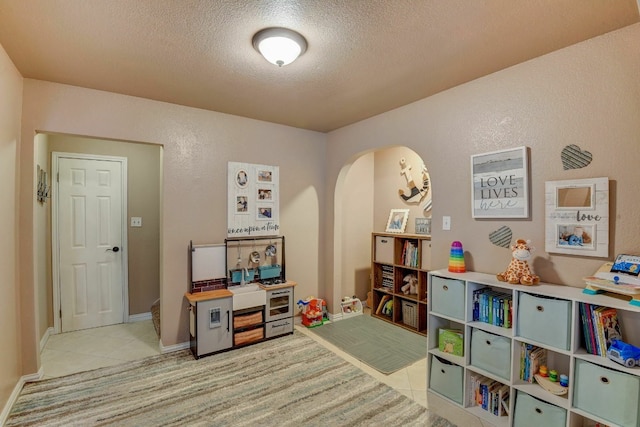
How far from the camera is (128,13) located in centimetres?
160

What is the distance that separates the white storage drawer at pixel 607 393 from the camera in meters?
1.42

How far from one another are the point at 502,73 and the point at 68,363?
14.0 feet

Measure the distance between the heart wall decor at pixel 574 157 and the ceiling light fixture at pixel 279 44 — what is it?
67.8 inches

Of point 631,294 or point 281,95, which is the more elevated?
point 281,95

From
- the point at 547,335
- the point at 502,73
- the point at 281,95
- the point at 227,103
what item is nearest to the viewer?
the point at 547,335

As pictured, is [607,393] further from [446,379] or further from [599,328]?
[446,379]

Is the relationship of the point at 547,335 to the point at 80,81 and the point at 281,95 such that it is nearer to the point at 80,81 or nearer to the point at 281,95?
the point at 281,95

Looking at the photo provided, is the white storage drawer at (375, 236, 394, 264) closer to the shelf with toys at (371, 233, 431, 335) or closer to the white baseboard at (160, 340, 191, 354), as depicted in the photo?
the shelf with toys at (371, 233, 431, 335)

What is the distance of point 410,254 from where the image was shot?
3742 millimetres

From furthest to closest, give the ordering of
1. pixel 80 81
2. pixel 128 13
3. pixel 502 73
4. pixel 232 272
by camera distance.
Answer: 1. pixel 232 272
2. pixel 80 81
3. pixel 502 73
4. pixel 128 13

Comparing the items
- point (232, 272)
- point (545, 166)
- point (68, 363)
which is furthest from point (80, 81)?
point (545, 166)

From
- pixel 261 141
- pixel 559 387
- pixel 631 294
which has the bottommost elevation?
pixel 559 387

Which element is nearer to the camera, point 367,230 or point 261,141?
point 261,141

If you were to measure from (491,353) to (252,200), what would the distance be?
2.58 metres
